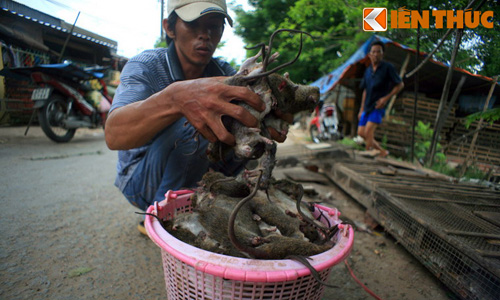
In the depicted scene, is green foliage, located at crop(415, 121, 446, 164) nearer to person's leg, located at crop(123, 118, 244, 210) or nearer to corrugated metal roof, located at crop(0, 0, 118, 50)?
person's leg, located at crop(123, 118, 244, 210)

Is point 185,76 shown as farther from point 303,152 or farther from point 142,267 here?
point 303,152

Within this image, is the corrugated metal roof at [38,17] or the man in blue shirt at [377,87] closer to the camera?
the corrugated metal roof at [38,17]

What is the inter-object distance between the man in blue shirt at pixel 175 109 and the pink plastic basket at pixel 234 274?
53 centimetres

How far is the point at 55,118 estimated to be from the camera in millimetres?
4590

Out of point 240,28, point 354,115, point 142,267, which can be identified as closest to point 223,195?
point 142,267

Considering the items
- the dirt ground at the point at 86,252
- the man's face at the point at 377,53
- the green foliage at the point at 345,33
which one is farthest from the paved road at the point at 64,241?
the man's face at the point at 377,53

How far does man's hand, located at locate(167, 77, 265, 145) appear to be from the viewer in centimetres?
118

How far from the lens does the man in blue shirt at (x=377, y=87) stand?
5078 millimetres

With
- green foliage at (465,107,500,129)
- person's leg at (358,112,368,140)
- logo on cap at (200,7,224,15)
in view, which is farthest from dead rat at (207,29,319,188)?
person's leg at (358,112,368,140)

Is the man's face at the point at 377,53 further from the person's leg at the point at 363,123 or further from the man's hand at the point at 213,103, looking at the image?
the man's hand at the point at 213,103

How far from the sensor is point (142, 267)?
5.89ft

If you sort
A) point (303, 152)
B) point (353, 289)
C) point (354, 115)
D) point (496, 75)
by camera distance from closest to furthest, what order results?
point (353, 289) < point (496, 75) < point (303, 152) < point (354, 115)

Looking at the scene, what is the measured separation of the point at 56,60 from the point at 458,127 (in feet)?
12.5

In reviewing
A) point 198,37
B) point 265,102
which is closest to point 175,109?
point 265,102
